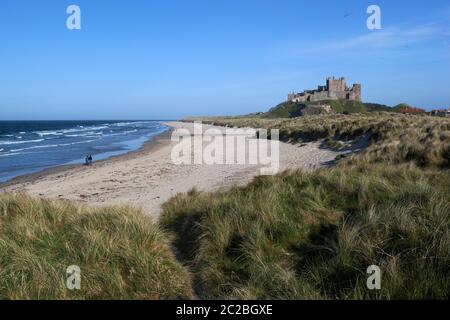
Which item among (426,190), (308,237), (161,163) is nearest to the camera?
(308,237)

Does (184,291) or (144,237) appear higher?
(144,237)

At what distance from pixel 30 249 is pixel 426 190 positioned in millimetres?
5511

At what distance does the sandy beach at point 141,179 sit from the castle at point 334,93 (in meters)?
111

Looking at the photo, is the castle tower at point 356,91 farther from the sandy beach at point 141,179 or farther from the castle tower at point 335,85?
the sandy beach at point 141,179

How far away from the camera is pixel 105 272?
395 cm

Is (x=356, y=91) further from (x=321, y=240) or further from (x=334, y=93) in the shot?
(x=321, y=240)

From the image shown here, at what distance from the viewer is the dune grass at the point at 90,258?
3.70 meters

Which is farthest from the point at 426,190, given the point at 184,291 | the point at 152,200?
the point at 152,200

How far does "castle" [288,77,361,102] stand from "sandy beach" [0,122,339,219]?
4389 inches

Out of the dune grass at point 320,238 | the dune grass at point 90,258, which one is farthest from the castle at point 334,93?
the dune grass at point 90,258

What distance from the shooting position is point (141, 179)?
48.5 feet

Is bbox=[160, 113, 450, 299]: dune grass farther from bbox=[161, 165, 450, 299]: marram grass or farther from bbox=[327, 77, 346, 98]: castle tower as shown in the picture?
bbox=[327, 77, 346, 98]: castle tower

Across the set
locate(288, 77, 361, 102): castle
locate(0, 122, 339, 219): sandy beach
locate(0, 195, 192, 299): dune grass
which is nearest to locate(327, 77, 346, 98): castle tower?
locate(288, 77, 361, 102): castle
